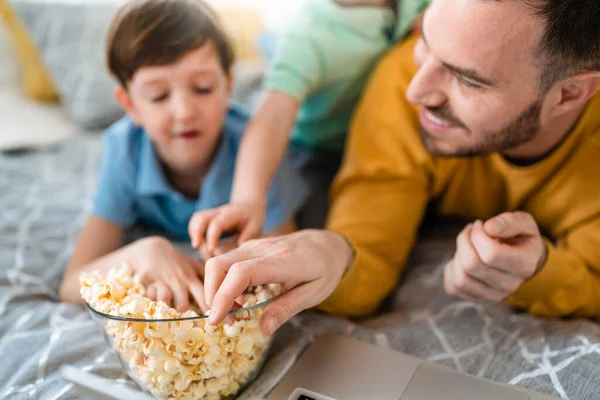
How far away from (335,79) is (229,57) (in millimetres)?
218

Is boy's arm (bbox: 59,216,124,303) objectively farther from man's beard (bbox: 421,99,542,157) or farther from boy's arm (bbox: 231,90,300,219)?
man's beard (bbox: 421,99,542,157)

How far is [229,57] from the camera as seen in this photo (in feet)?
3.58

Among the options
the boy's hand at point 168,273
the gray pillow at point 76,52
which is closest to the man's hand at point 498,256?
the boy's hand at point 168,273

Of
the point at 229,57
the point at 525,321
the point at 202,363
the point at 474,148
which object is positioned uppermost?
the point at 229,57

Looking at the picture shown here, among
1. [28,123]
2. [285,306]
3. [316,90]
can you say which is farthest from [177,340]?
[28,123]

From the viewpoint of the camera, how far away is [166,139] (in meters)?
1.01

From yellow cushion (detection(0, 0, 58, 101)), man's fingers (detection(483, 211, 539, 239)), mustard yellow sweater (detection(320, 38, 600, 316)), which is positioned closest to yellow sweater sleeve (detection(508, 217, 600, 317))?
mustard yellow sweater (detection(320, 38, 600, 316))

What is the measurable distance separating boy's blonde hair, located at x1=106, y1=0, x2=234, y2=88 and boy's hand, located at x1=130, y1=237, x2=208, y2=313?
0.33 m

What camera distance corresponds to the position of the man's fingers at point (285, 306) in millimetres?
633

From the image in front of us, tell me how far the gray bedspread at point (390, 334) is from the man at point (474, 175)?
0.04 meters

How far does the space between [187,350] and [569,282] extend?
1.83 ft

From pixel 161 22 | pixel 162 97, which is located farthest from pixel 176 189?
pixel 161 22

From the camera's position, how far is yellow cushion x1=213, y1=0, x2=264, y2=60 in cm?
169

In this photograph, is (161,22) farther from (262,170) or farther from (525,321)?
(525,321)
